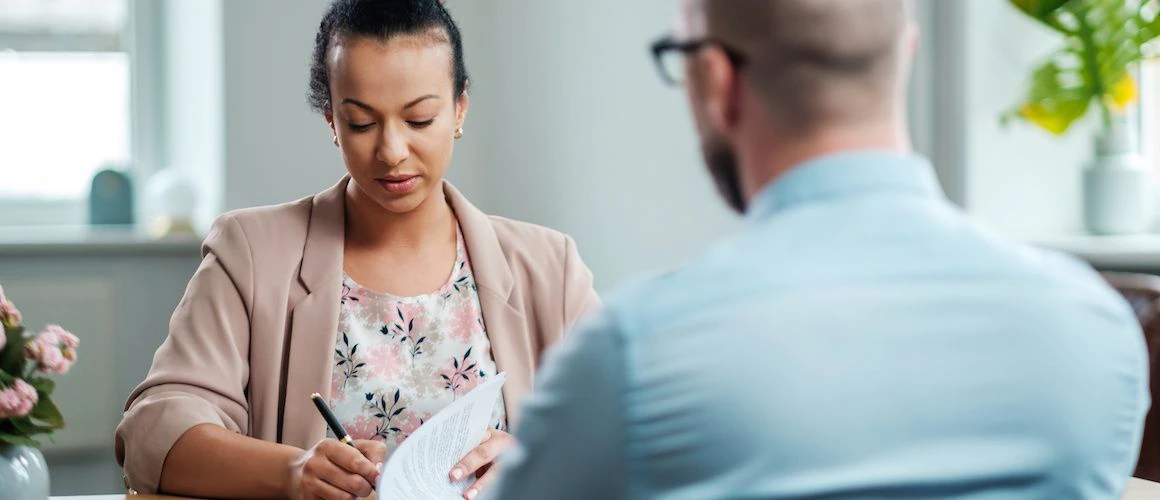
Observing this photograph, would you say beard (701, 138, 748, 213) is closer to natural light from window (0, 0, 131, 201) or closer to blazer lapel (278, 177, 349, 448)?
blazer lapel (278, 177, 349, 448)

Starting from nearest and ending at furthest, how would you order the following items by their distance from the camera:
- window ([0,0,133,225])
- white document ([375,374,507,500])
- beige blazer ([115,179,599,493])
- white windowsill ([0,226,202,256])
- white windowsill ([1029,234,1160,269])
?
white document ([375,374,507,500]), beige blazer ([115,179,599,493]), white windowsill ([1029,234,1160,269]), white windowsill ([0,226,202,256]), window ([0,0,133,225])

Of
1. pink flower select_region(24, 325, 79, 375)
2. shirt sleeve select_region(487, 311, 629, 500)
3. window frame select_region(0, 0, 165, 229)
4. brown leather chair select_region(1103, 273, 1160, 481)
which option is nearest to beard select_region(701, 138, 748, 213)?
shirt sleeve select_region(487, 311, 629, 500)

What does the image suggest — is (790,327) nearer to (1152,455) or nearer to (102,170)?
(1152,455)

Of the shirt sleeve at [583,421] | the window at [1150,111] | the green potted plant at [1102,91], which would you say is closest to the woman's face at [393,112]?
the shirt sleeve at [583,421]

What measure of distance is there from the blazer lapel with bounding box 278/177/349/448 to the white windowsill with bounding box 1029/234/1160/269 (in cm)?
162

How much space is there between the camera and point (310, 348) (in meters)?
1.65

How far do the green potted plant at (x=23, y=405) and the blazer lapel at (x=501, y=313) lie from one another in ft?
1.90

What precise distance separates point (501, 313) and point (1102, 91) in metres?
1.62

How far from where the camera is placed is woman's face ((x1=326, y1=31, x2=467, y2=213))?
1.63m

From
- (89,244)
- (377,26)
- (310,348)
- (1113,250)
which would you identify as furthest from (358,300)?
(89,244)

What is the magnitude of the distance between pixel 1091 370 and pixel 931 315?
4.5 inches

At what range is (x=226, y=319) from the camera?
5.33 feet

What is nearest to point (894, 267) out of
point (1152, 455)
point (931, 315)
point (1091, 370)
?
point (931, 315)

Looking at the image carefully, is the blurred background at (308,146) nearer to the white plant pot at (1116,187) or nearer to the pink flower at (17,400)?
the white plant pot at (1116,187)
